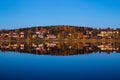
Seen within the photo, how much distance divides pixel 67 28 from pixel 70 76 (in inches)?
4416

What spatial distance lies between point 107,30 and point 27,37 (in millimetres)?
30300

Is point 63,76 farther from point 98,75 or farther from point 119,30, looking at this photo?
point 119,30

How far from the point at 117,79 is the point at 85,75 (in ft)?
6.16

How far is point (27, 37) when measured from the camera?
131 metres

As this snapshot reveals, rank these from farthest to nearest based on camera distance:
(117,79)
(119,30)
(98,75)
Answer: (119,30), (98,75), (117,79)

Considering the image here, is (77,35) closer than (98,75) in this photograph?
A: No

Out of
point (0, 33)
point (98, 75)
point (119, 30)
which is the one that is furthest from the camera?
point (0, 33)

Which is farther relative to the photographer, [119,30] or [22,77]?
[119,30]

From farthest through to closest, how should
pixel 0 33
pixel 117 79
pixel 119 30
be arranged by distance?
1. pixel 0 33
2. pixel 119 30
3. pixel 117 79

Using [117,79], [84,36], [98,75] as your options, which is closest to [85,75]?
[98,75]

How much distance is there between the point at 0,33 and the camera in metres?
134

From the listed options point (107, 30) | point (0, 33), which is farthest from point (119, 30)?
point (0, 33)

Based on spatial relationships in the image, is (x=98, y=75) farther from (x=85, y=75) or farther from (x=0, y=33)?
(x=0, y=33)

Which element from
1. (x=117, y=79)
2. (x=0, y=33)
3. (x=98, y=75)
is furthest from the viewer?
(x=0, y=33)
